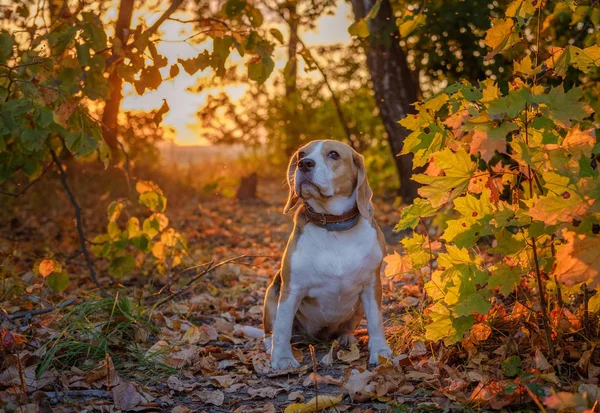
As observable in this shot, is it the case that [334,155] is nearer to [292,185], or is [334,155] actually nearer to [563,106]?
[292,185]

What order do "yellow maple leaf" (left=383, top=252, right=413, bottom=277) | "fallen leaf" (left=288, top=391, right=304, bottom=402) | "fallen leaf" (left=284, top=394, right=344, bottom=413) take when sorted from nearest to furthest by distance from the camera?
1. "fallen leaf" (left=284, top=394, right=344, bottom=413)
2. "fallen leaf" (left=288, top=391, right=304, bottom=402)
3. "yellow maple leaf" (left=383, top=252, right=413, bottom=277)

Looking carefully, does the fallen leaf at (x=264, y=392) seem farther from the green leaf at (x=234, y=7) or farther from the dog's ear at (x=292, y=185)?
the green leaf at (x=234, y=7)

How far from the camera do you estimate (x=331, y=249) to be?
12.5 ft

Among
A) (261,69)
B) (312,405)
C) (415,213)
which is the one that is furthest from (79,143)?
(312,405)

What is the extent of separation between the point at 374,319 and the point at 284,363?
55 cm

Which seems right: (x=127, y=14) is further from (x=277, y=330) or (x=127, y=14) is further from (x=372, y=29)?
(x=277, y=330)

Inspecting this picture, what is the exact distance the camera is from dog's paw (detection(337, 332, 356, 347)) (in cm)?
420

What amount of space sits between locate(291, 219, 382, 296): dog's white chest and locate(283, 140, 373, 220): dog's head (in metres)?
0.14

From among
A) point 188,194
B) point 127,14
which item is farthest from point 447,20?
point 188,194

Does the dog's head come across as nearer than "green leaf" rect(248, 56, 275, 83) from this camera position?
Yes

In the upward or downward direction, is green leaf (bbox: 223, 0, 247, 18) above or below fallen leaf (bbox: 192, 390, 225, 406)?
above

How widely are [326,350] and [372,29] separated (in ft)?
15.4

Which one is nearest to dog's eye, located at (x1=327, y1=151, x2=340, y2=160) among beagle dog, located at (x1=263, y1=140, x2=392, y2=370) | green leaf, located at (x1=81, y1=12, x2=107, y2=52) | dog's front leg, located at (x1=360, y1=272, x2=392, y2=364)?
beagle dog, located at (x1=263, y1=140, x2=392, y2=370)

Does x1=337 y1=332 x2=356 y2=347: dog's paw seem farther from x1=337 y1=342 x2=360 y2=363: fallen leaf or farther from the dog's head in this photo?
the dog's head
